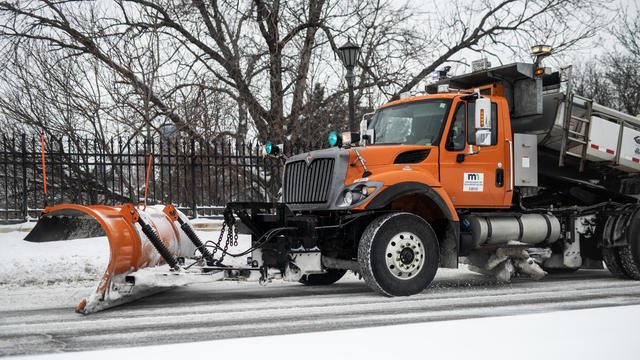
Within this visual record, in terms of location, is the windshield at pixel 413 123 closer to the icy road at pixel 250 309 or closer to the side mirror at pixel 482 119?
the side mirror at pixel 482 119

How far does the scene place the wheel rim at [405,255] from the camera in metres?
6.99

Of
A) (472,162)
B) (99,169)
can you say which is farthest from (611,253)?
(99,169)

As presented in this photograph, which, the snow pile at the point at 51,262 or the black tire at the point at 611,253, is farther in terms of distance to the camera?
the snow pile at the point at 51,262

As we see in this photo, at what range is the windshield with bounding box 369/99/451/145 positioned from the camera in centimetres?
788

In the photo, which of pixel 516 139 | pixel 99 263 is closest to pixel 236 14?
pixel 99 263

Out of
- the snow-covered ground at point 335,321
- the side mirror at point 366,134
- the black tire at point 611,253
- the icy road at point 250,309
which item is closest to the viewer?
the snow-covered ground at point 335,321

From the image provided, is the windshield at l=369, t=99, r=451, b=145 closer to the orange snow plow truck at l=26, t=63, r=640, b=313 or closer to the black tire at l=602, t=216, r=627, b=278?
the orange snow plow truck at l=26, t=63, r=640, b=313

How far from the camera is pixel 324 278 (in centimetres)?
903

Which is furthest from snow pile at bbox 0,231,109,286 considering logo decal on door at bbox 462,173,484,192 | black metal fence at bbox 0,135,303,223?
logo decal on door at bbox 462,173,484,192

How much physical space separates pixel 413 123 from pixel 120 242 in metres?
4.25

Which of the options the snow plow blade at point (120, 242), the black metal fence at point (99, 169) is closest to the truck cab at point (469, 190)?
the snow plow blade at point (120, 242)

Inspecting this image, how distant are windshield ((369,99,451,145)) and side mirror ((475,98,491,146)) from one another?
1.64 feet

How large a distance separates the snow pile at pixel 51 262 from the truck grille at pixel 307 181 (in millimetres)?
4086

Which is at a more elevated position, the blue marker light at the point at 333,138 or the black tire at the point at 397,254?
the blue marker light at the point at 333,138
